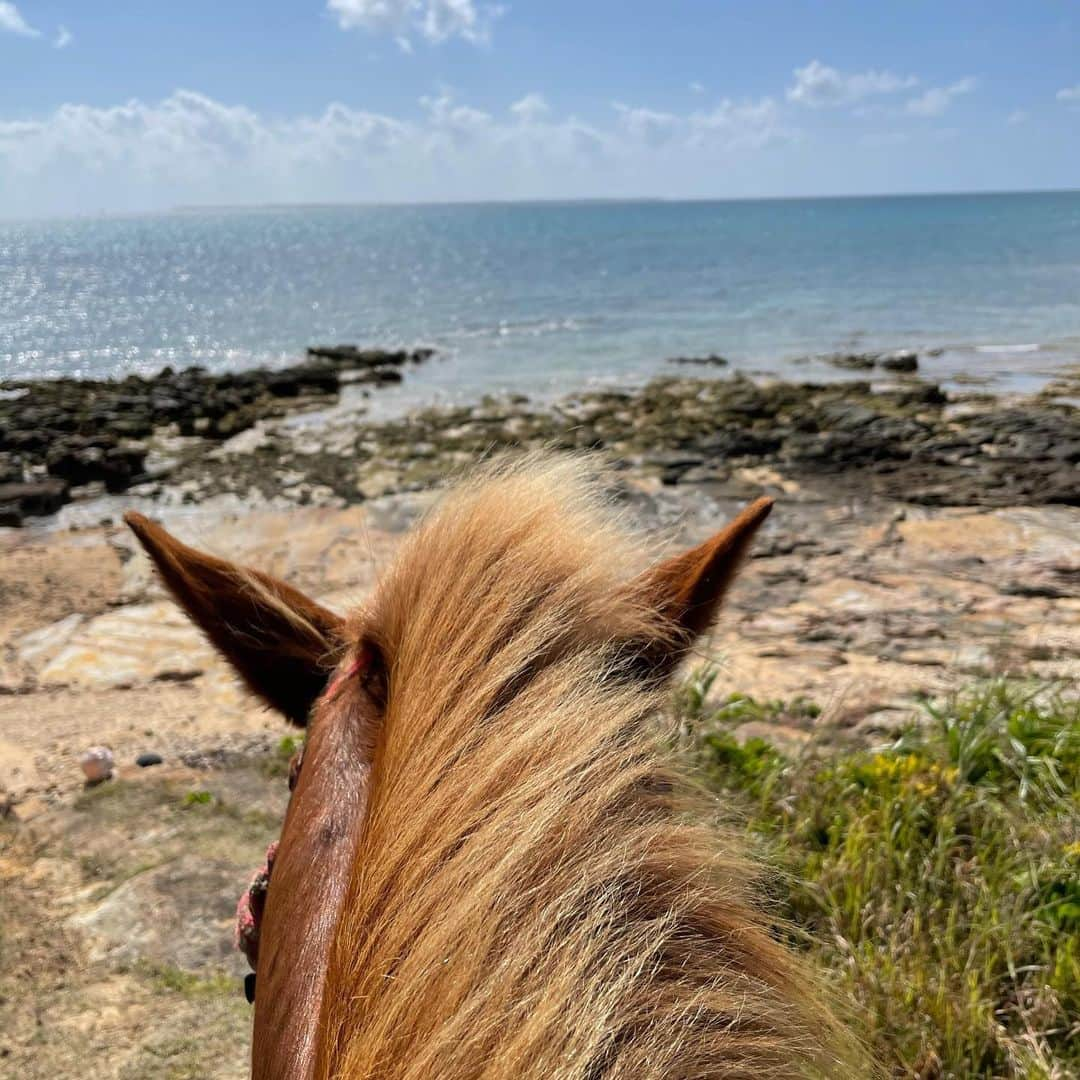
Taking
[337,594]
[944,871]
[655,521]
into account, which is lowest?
[337,594]

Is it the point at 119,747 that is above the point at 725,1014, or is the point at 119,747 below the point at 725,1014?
below

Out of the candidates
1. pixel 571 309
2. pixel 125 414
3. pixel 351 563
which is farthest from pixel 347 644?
pixel 571 309

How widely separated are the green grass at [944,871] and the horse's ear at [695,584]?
0.57 metres

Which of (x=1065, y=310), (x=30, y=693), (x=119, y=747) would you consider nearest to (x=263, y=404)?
(x=30, y=693)

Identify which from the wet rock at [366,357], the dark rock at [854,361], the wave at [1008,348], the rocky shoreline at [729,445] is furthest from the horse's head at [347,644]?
the wave at [1008,348]

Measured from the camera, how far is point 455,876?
776 mm

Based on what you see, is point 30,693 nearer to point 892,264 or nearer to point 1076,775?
point 1076,775

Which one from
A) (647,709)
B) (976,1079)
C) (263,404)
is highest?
(647,709)

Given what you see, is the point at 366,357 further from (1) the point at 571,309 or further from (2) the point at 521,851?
(2) the point at 521,851

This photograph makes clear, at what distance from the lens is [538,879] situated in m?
0.78

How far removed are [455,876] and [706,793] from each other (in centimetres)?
42

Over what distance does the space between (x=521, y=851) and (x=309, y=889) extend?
1.02ft

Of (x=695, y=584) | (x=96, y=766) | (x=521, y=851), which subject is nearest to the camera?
(x=521, y=851)

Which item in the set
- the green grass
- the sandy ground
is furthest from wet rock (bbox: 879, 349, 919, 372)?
the green grass
